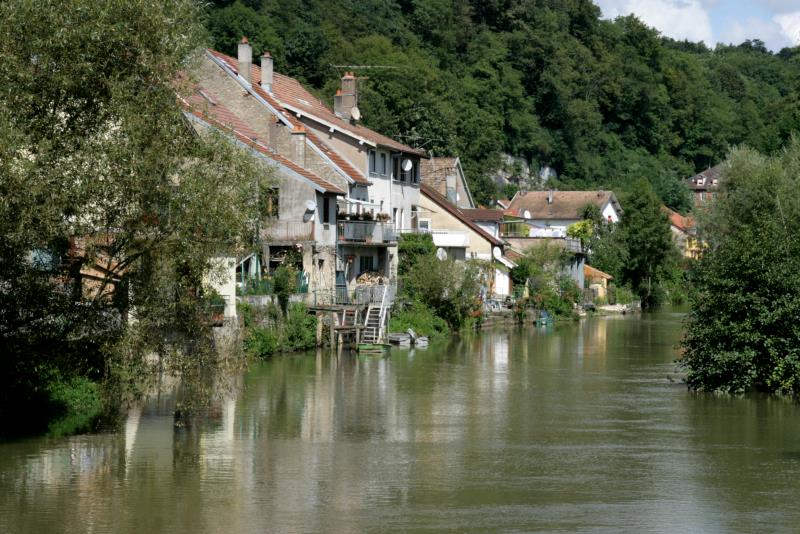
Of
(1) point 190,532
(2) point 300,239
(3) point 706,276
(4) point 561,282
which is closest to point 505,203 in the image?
(4) point 561,282

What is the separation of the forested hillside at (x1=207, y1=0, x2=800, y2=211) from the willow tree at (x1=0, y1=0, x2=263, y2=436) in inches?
1842

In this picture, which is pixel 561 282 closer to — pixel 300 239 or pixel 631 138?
pixel 300 239

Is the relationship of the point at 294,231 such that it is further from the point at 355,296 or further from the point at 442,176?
the point at 442,176

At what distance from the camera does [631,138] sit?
150750 millimetres

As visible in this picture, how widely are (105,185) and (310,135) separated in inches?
1218

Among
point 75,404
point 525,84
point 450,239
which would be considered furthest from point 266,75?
point 525,84

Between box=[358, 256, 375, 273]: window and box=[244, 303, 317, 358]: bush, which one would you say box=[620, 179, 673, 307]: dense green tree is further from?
box=[244, 303, 317, 358]: bush

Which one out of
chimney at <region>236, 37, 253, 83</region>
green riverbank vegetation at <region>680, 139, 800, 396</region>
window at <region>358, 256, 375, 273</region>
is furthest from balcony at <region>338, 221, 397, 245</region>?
green riverbank vegetation at <region>680, 139, 800, 396</region>

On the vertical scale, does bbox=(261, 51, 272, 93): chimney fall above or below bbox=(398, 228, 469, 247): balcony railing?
above

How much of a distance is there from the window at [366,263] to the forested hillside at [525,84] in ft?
78.5

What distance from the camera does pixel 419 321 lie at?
53094 millimetres

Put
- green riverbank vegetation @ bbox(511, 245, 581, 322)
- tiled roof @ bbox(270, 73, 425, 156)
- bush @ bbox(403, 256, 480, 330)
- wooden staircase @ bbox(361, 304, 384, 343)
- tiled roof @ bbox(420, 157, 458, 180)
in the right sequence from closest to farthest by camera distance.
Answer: wooden staircase @ bbox(361, 304, 384, 343)
bush @ bbox(403, 256, 480, 330)
tiled roof @ bbox(270, 73, 425, 156)
green riverbank vegetation @ bbox(511, 245, 581, 322)
tiled roof @ bbox(420, 157, 458, 180)

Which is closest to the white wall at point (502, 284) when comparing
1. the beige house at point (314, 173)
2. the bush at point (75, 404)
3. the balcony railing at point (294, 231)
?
the beige house at point (314, 173)

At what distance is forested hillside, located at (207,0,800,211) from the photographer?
96000mm
